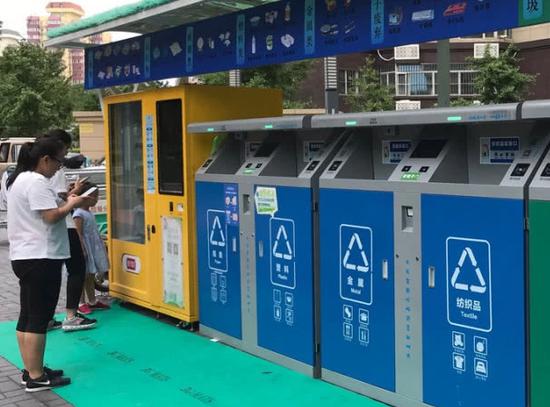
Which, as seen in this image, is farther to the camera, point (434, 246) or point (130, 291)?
point (130, 291)

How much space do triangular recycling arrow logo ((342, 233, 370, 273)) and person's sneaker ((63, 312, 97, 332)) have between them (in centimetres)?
301

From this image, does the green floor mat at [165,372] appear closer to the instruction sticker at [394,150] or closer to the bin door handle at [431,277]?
the bin door handle at [431,277]

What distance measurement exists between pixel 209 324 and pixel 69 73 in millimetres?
32780

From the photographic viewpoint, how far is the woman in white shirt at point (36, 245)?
474 centimetres

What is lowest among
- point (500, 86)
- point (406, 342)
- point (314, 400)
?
point (314, 400)

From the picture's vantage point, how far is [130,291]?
7.07m

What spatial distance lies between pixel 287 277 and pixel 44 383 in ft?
6.19

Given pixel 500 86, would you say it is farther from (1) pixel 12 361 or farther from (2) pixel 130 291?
(1) pixel 12 361

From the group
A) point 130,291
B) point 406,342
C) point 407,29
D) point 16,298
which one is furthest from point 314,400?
point 16,298

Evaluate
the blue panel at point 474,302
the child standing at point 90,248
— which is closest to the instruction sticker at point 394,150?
the blue panel at point 474,302

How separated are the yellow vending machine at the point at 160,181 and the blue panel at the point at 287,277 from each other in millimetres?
1077

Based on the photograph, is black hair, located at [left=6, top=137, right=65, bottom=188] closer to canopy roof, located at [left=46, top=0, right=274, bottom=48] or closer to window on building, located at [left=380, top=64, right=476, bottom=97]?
canopy roof, located at [left=46, top=0, right=274, bottom=48]

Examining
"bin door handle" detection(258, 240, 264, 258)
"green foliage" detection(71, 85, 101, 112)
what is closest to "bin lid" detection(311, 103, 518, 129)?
"bin door handle" detection(258, 240, 264, 258)

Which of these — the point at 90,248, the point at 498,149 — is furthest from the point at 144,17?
the point at 498,149
